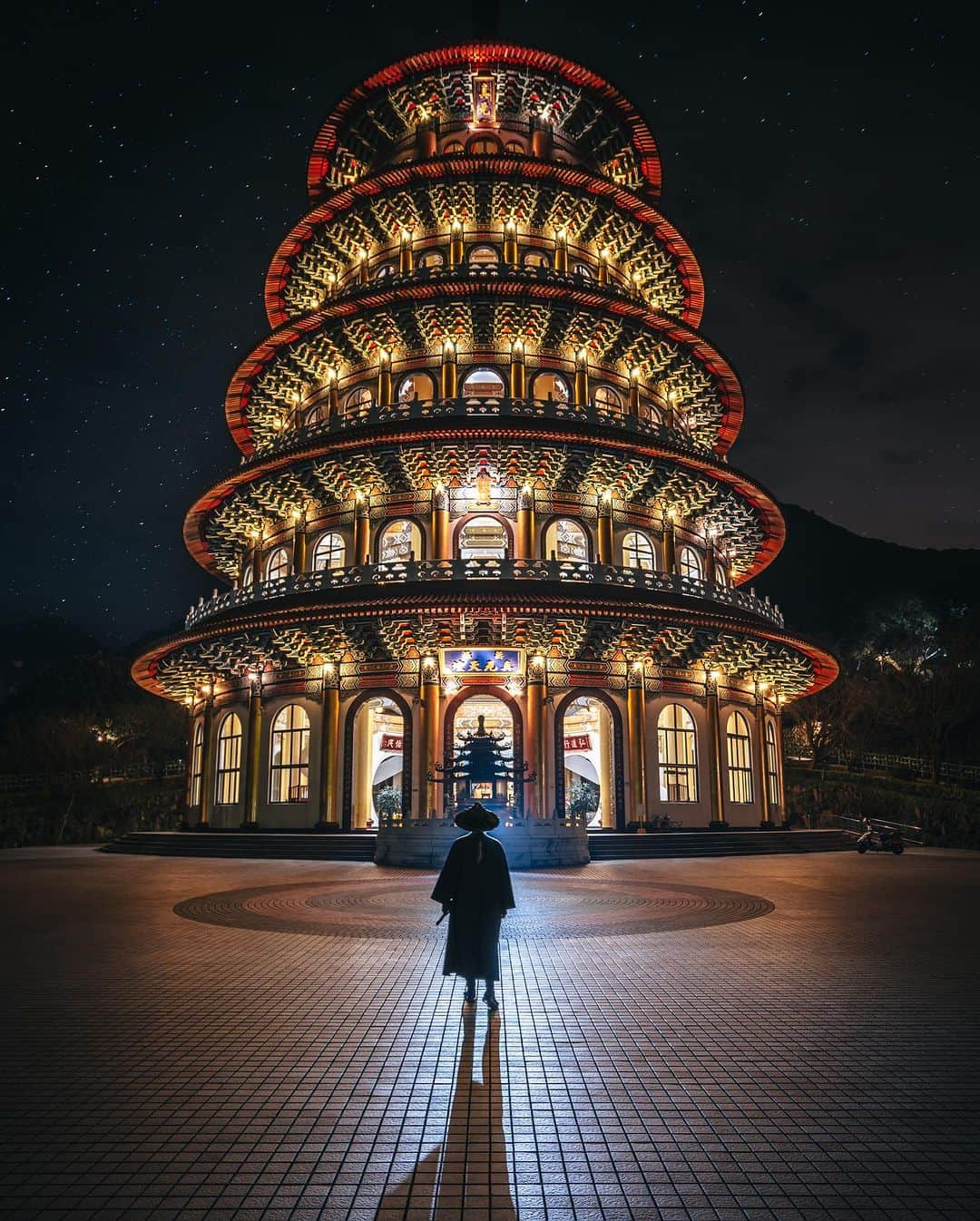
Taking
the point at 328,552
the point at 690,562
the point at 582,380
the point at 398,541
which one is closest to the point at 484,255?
the point at 582,380

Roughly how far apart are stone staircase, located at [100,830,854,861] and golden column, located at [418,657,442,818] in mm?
2132

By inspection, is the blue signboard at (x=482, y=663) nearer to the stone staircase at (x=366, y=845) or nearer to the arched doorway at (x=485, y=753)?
the arched doorway at (x=485, y=753)

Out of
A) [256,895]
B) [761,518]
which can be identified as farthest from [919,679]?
[256,895]

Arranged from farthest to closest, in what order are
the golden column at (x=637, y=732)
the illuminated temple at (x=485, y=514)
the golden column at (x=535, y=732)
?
the golden column at (x=637, y=732), the illuminated temple at (x=485, y=514), the golden column at (x=535, y=732)

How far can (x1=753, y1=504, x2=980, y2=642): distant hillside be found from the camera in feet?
335

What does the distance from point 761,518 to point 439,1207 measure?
32761 mm

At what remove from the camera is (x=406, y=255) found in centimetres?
3434

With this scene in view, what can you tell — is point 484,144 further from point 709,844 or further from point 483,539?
point 709,844

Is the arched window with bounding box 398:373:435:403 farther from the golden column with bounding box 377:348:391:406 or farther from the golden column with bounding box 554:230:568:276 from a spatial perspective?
the golden column with bounding box 554:230:568:276

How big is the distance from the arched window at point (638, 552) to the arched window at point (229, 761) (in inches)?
588

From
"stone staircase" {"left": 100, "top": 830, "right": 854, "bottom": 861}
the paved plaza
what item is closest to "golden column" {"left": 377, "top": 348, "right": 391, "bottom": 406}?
"stone staircase" {"left": 100, "top": 830, "right": 854, "bottom": 861}

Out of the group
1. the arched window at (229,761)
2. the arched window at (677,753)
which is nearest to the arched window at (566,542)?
the arched window at (677,753)

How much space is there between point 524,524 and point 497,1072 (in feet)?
77.4

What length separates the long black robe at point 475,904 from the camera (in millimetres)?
7332
